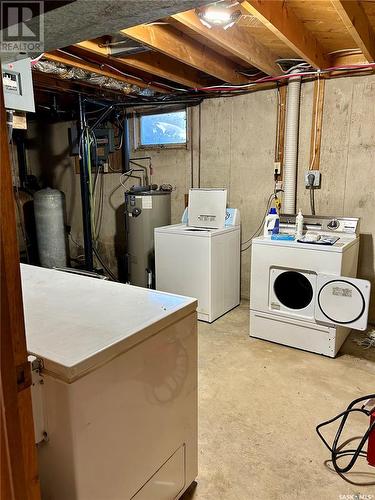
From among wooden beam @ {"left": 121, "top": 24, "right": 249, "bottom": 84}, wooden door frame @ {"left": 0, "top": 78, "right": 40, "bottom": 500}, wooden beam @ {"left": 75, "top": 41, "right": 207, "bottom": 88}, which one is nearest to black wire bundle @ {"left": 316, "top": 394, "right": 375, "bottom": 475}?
wooden door frame @ {"left": 0, "top": 78, "right": 40, "bottom": 500}

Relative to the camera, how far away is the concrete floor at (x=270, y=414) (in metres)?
1.55

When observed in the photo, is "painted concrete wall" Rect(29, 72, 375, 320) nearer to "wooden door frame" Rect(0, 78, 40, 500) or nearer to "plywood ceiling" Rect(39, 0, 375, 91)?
"plywood ceiling" Rect(39, 0, 375, 91)

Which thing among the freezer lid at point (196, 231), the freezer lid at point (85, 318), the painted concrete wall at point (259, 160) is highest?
the painted concrete wall at point (259, 160)

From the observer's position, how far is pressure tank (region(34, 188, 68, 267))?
14.5ft

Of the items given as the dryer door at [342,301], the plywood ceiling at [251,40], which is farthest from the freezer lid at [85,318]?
the dryer door at [342,301]

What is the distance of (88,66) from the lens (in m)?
2.96

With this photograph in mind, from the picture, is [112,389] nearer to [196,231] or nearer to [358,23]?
[196,231]

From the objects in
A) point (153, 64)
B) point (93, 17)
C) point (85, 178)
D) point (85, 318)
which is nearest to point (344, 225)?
Answer: point (153, 64)

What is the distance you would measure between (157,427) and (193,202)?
2.65 metres

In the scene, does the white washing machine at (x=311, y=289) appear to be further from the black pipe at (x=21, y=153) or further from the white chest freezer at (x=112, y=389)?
the black pipe at (x=21, y=153)

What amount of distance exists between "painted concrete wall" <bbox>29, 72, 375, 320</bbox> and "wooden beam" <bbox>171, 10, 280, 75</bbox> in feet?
1.58

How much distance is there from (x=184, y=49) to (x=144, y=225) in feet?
5.69

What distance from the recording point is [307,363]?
2545 mm

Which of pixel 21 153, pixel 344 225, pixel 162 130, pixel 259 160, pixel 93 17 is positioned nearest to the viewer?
pixel 93 17
